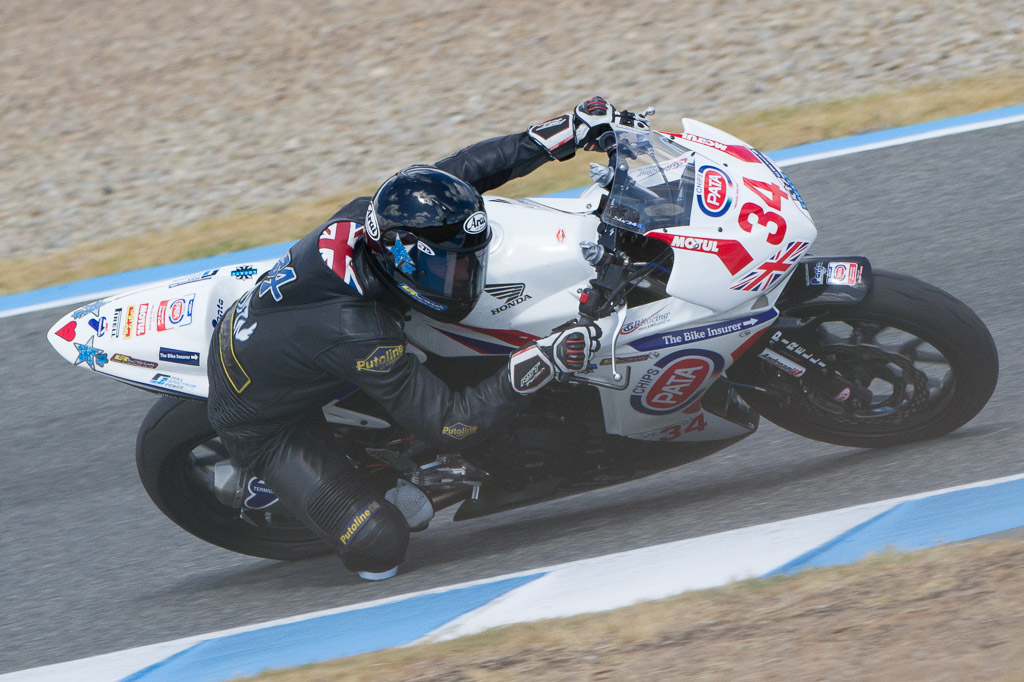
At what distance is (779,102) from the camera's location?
25.2 ft

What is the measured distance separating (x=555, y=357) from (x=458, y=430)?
0.46 m

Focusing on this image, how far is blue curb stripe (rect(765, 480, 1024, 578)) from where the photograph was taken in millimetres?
3438

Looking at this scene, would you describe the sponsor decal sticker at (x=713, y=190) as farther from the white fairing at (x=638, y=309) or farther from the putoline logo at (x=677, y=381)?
the putoline logo at (x=677, y=381)

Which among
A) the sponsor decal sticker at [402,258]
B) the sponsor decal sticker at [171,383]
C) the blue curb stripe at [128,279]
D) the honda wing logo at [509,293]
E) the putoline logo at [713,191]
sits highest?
the putoline logo at [713,191]

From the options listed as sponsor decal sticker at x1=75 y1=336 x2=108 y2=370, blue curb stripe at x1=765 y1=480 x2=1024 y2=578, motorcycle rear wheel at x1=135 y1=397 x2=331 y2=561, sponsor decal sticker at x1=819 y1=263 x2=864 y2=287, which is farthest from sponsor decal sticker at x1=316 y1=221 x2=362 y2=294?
blue curb stripe at x1=765 y1=480 x2=1024 y2=578

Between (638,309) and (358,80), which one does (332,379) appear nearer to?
(638,309)

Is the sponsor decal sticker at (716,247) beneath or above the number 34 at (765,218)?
beneath

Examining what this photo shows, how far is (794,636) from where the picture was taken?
9.61ft

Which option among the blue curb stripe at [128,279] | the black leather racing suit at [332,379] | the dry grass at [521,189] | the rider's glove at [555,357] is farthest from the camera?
the dry grass at [521,189]

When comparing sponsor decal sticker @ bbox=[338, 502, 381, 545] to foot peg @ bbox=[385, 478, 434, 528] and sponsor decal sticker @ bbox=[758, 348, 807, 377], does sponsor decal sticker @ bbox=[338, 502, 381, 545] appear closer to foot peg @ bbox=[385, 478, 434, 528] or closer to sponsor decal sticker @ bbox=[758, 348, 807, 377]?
foot peg @ bbox=[385, 478, 434, 528]

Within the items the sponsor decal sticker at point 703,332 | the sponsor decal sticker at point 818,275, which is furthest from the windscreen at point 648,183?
the sponsor decal sticker at point 818,275

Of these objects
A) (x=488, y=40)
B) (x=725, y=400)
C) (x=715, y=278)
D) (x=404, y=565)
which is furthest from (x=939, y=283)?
(x=488, y=40)

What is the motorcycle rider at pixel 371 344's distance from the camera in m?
3.24

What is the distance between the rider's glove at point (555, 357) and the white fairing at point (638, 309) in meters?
0.20
